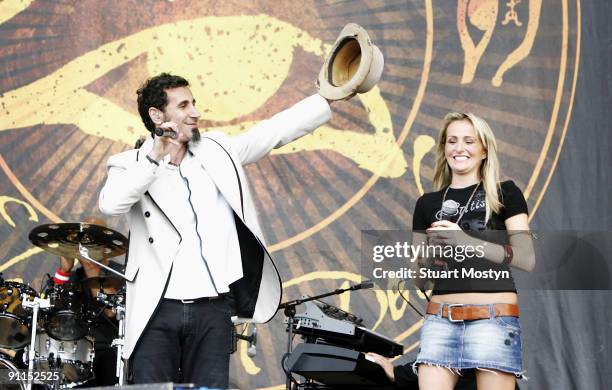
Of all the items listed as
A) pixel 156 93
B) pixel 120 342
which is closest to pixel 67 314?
pixel 120 342

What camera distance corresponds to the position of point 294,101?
5.88 metres

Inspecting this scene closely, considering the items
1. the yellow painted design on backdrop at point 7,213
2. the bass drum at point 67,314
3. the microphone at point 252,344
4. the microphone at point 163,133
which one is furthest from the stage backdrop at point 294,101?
the microphone at point 163,133

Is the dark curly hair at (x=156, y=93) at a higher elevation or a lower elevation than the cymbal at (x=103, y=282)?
higher

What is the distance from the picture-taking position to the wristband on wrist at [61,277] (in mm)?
5734

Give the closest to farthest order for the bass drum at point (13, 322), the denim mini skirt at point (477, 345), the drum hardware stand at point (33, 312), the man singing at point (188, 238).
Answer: the denim mini skirt at point (477, 345) < the man singing at point (188, 238) < the drum hardware stand at point (33, 312) < the bass drum at point (13, 322)

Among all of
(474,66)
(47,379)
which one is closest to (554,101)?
(474,66)

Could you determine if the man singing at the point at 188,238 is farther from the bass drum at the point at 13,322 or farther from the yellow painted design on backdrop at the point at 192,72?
the bass drum at the point at 13,322

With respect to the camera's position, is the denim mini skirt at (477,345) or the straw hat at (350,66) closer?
the denim mini skirt at (477,345)

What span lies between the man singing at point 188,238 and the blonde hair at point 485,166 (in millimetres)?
444

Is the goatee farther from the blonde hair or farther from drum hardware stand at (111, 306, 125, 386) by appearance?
drum hardware stand at (111, 306, 125, 386)

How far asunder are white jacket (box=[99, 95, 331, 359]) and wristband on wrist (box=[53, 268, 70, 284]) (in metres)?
2.58

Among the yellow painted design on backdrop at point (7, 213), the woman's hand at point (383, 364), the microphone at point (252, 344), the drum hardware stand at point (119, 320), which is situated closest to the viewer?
the woman's hand at point (383, 364)

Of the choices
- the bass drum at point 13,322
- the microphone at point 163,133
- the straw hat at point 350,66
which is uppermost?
the straw hat at point 350,66

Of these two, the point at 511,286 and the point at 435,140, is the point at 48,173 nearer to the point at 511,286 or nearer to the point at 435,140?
the point at 435,140
